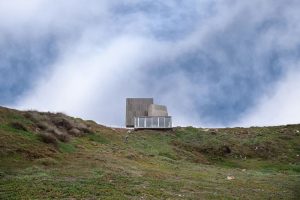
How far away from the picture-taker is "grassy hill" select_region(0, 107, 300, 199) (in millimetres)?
25641

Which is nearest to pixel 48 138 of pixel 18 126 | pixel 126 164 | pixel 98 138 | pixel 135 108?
pixel 18 126

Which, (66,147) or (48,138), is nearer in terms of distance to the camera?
(48,138)

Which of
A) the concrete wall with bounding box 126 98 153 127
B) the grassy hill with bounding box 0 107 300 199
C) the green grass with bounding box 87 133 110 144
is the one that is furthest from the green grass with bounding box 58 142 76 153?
the concrete wall with bounding box 126 98 153 127

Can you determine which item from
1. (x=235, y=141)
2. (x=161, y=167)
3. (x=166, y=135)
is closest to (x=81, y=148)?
(x=161, y=167)

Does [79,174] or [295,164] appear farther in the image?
[295,164]

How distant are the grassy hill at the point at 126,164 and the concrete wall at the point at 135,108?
1162 cm

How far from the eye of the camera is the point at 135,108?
8275 centimetres

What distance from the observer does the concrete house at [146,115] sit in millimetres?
75062

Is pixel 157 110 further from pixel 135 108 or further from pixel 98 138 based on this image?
pixel 98 138

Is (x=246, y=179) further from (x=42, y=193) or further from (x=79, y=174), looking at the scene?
(x=42, y=193)

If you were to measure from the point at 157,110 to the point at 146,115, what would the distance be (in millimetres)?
2444

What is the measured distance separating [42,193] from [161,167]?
19.3 m

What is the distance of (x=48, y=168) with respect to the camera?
31297 millimetres

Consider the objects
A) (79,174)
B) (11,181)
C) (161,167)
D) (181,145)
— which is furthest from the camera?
(181,145)
